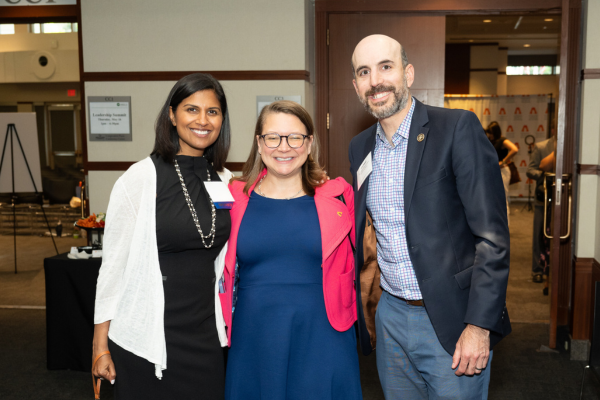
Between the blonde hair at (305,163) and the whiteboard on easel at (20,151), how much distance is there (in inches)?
184

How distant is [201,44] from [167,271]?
2.57 meters

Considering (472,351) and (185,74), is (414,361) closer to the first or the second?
(472,351)

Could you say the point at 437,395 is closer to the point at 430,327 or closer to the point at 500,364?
the point at 430,327

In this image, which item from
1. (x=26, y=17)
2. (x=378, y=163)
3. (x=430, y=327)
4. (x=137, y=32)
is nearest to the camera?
(x=430, y=327)

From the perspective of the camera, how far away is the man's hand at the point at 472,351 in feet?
5.08

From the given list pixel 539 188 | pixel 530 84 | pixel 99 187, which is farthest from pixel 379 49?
pixel 530 84

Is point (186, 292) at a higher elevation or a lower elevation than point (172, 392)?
higher

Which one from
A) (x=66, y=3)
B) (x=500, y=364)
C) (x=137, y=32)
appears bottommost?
(x=500, y=364)

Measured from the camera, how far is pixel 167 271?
1713 mm

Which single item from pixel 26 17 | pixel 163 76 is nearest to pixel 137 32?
pixel 163 76

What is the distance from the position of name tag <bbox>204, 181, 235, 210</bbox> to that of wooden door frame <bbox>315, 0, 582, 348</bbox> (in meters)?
2.25

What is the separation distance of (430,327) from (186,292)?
858 millimetres

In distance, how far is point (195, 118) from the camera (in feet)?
5.89

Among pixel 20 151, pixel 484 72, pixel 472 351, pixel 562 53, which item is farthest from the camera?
pixel 484 72
